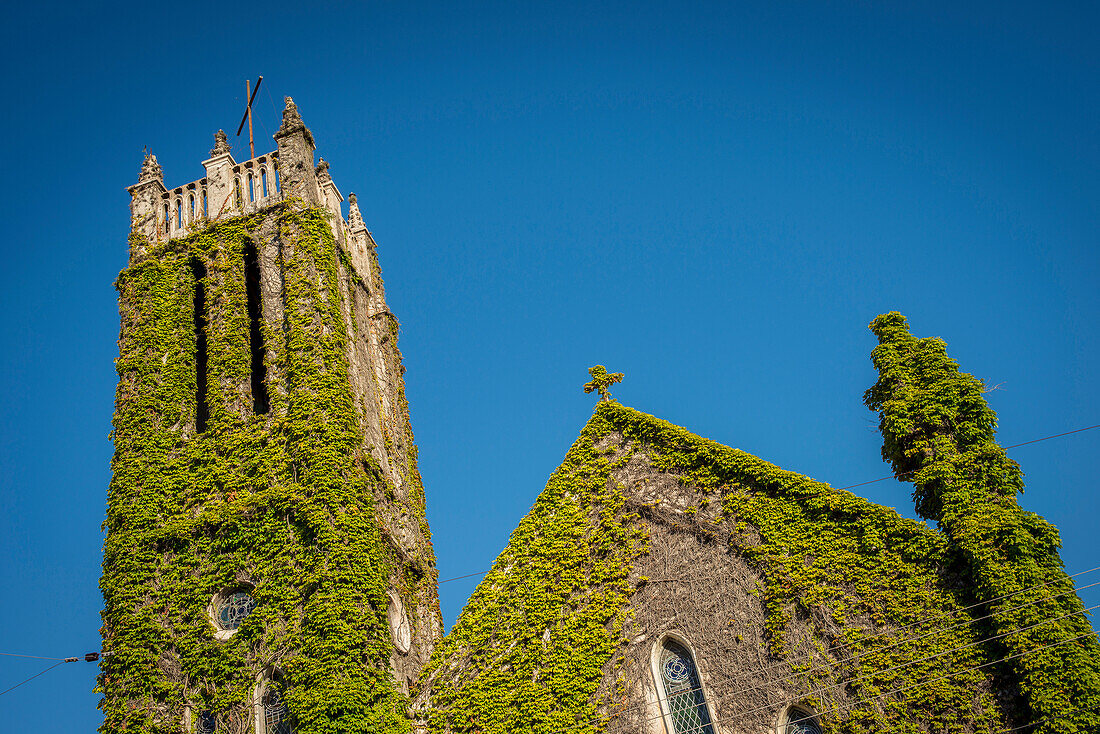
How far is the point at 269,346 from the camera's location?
23031 millimetres

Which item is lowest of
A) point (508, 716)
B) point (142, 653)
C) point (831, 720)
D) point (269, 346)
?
point (831, 720)

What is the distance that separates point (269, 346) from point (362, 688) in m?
8.37

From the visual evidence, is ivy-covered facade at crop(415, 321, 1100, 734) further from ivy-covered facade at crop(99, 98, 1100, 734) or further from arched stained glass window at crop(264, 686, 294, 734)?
arched stained glass window at crop(264, 686, 294, 734)

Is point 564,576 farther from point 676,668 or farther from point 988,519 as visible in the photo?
point 988,519

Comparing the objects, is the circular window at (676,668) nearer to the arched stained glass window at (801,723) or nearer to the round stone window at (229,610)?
the arched stained glass window at (801,723)

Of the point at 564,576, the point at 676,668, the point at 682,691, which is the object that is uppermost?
the point at 564,576

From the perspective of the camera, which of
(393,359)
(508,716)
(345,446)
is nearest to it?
(508,716)

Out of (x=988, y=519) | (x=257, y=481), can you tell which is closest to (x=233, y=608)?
(x=257, y=481)

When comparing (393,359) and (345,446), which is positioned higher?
(393,359)

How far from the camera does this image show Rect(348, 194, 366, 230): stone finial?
3020 cm

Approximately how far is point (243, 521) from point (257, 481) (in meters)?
0.88

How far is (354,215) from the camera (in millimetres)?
30719

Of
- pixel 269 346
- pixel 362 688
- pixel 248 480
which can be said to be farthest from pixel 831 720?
pixel 269 346

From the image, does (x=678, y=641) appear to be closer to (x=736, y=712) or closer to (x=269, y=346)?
(x=736, y=712)
